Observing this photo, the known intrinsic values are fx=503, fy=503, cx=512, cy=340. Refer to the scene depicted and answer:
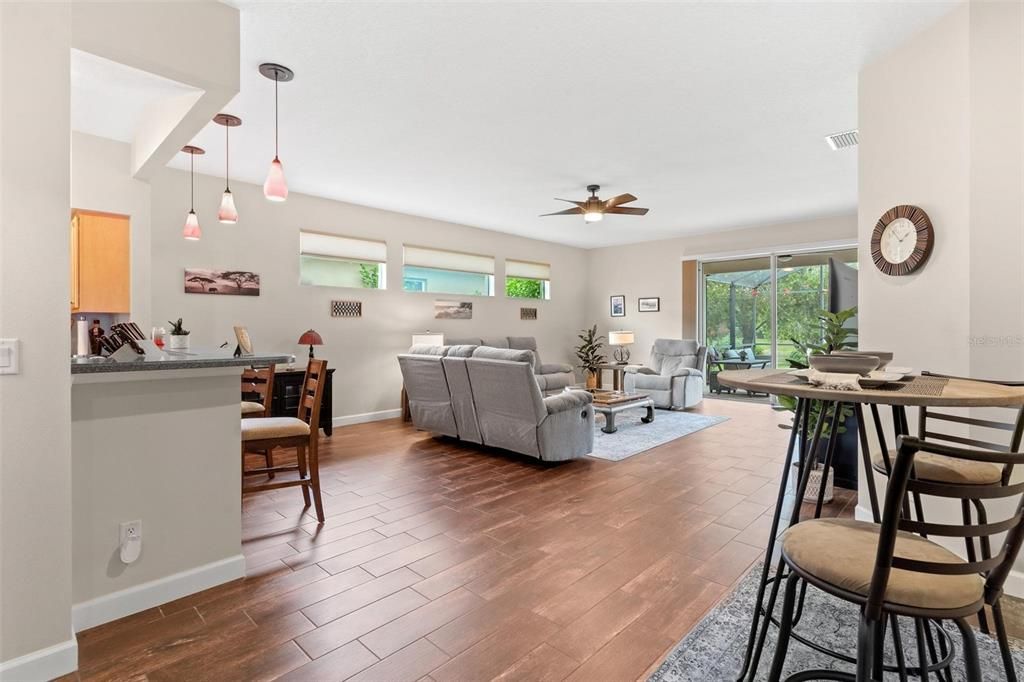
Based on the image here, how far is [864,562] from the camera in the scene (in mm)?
1139

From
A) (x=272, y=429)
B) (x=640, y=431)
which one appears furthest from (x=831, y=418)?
(x=272, y=429)

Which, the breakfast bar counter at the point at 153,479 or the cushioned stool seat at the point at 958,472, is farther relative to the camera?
the breakfast bar counter at the point at 153,479

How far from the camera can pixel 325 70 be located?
2990 millimetres

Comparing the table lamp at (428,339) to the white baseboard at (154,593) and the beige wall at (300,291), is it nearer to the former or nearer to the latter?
the beige wall at (300,291)

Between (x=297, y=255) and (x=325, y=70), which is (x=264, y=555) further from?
(x=297, y=255)

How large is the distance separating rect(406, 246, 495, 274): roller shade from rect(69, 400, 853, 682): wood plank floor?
3564 mm

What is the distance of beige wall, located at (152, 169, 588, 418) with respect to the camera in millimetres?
4930

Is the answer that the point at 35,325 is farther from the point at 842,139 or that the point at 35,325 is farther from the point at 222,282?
the point at 842,139

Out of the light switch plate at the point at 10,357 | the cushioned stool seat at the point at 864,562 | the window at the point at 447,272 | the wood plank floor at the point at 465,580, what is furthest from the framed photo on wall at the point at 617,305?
the light switch plate at the point at 10,357

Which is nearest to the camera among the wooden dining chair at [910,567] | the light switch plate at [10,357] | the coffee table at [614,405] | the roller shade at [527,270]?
the wooden dining chair at [910,567]

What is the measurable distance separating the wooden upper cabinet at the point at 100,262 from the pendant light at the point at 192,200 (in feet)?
1.48

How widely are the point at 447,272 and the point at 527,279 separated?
182 centimetres

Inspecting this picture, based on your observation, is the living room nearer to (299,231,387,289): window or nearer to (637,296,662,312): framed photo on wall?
(299,231,387,289): window

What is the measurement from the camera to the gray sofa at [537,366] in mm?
7297
